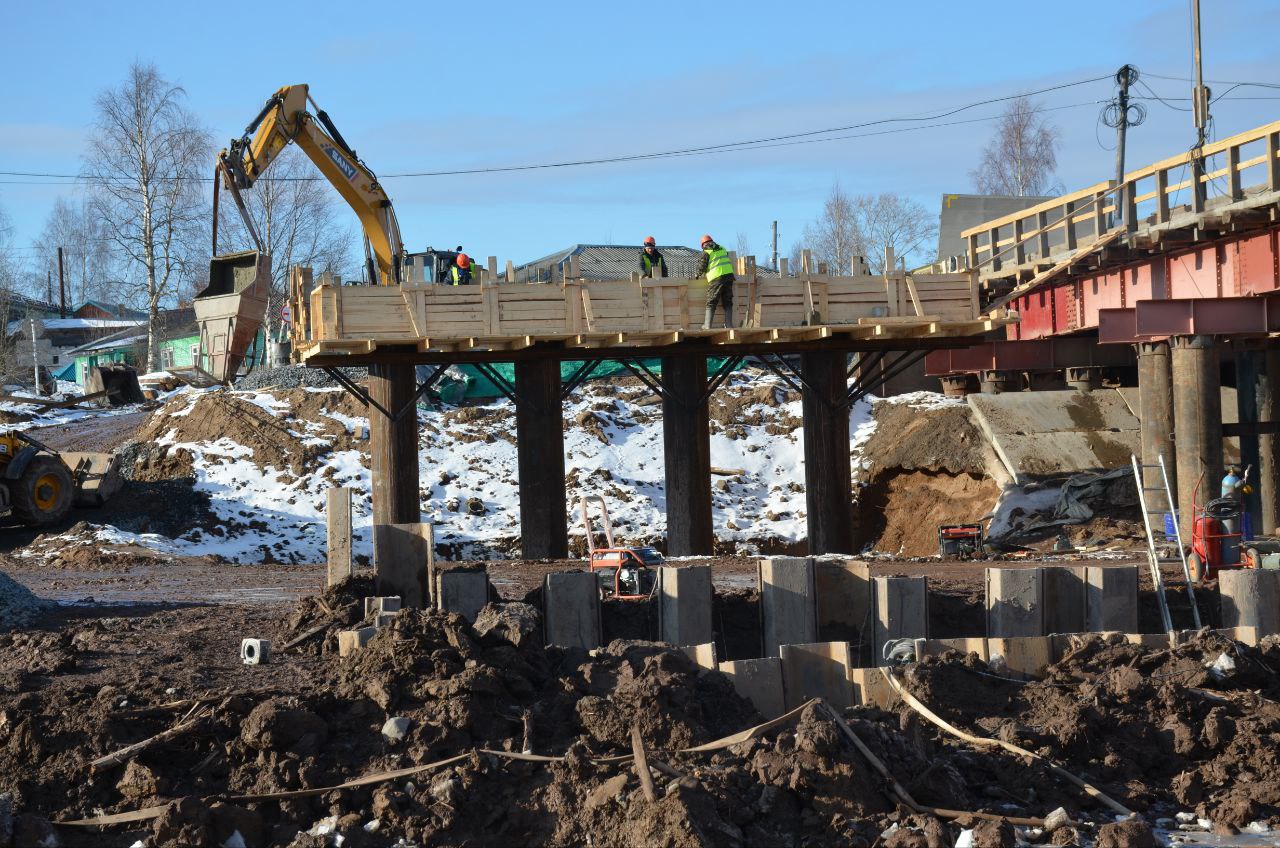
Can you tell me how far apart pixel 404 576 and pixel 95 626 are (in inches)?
109

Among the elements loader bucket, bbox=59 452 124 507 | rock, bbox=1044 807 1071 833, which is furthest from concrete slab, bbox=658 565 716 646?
loader bucket, bbox=59 452 124 507

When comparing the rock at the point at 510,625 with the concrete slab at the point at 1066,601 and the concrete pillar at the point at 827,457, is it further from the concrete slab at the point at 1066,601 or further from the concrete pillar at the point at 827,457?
the concrete pillar at the point at 827,457

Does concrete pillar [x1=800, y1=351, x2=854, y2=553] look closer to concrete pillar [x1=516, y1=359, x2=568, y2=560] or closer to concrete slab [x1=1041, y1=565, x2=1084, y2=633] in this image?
concrete pillar [x1=516, y1=359, x2=568, y2=560]

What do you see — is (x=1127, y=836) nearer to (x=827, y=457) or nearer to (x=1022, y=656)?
(x=1022, y=656)

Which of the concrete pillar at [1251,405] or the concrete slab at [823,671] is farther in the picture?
the concrete pillar at [1251,405]

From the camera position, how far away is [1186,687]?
978 centimetres

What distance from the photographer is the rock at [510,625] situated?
382 inches

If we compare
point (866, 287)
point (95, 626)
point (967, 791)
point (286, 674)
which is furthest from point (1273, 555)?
point (95, 626)

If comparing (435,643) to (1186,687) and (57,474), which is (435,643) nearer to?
(1186,687)

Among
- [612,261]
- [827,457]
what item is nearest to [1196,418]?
[827,457]

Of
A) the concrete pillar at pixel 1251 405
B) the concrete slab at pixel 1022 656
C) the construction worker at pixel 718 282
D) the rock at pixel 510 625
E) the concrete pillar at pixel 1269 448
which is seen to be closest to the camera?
the rock at pixel 510 625

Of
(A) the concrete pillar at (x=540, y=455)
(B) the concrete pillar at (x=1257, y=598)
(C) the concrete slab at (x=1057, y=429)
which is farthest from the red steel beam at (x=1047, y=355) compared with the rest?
(B) the concrete pillar at (x=1257, y=598)

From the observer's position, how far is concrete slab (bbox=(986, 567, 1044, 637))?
40.3ft

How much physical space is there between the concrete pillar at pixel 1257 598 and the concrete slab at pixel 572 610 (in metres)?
6.02
